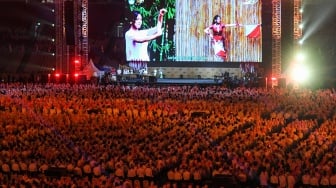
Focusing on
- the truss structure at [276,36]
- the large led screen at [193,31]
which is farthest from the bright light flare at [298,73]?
the large led screen at [193,31]

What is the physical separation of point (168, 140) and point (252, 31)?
2230cm

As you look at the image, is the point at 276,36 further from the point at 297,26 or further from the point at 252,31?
the point at 252,31

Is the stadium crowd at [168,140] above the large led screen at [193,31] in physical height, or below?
below

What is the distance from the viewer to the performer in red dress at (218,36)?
1393 inches

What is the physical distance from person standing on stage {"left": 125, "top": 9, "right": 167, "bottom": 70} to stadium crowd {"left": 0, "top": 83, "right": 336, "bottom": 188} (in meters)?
14.0

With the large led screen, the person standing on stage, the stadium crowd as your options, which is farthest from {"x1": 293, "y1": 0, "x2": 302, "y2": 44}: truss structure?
the person standing on stage

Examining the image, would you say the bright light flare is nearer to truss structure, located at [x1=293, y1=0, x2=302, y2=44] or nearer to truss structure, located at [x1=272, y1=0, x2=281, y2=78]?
truss structure, located at [x1=272, y1=0, x2=281, y2=78]

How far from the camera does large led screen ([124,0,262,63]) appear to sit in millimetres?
35312

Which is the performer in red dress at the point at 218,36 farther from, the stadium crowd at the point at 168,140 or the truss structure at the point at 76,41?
the stadium crowd at the point at 168,140

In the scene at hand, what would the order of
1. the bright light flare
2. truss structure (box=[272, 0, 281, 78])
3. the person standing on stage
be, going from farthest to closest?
the person standing on stage, truss structure (box=[272, 0, 281, 78]), the bright light flare

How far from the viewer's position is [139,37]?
35938 millimetres

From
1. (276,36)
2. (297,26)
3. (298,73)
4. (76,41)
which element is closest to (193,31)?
(276,36)

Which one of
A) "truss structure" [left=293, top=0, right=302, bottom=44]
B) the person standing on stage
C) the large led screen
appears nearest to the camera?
"truss structure" [left=293, top=0, right=302, bottom=44]

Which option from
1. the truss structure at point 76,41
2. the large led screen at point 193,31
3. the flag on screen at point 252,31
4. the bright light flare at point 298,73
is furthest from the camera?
the large led screen at point 193,31
